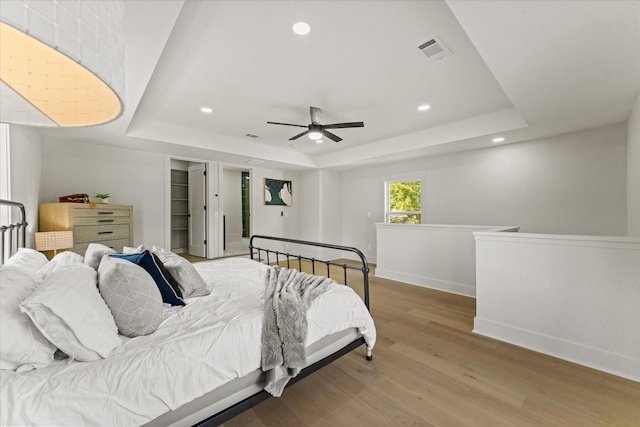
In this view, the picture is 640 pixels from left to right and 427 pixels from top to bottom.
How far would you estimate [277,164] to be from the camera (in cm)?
612

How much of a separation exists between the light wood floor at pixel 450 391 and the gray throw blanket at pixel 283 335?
0.36 m

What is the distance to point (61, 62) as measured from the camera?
2.09ft

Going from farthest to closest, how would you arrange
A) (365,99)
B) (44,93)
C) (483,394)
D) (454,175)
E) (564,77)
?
(454,175)
(365,99)
(564,77)
(483,394)
(44,93)

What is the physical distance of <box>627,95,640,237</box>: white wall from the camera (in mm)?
2629

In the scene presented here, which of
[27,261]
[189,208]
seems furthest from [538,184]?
[189,208]

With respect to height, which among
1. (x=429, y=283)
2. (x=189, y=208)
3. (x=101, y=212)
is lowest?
(x=429, y=283)

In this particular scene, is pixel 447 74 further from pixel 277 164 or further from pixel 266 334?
pixel 277 164

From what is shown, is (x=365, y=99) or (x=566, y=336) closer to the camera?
(x=566, y=336)

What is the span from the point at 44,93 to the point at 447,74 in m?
3.15

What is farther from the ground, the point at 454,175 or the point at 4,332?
the point at 454,175

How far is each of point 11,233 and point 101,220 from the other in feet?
5.64

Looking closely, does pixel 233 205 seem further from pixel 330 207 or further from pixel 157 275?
pixel 157 275

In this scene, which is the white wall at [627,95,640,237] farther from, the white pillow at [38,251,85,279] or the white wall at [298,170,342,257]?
the white wall at [298,170,342,257]

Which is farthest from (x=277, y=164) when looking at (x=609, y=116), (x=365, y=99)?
(x=609, y=116)
